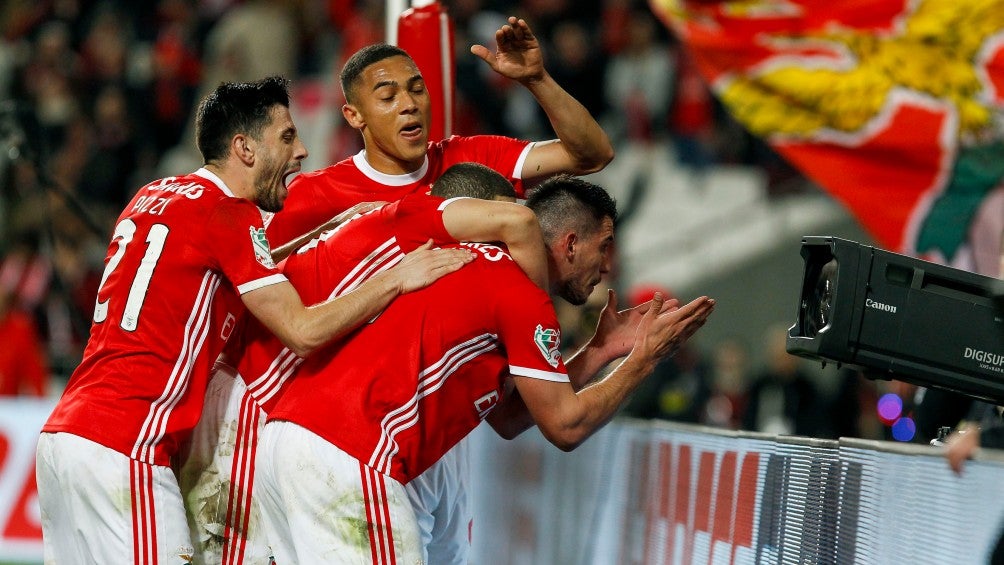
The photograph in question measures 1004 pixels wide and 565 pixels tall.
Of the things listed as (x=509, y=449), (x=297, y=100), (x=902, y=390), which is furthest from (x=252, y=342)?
(x=297, y=100)

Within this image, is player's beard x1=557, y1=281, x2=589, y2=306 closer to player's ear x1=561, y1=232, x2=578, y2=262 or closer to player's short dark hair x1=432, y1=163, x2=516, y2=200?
player's ear x1=561, y1=232, x2=578, y2=262

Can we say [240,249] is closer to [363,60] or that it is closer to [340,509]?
[340,509]

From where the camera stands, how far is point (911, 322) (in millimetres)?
3512

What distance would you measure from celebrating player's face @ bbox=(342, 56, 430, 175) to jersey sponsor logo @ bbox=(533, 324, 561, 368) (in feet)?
4.02

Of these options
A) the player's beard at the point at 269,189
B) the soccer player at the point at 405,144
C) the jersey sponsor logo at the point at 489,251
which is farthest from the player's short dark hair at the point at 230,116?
the jersey sponsor logo at the point at 489,251

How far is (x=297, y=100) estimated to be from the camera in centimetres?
1454

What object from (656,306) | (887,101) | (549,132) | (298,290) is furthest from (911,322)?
(549,132)

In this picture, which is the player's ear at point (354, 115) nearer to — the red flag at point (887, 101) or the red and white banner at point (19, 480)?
the red flag at point (887, 101)

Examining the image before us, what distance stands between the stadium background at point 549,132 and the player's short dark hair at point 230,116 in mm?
4127

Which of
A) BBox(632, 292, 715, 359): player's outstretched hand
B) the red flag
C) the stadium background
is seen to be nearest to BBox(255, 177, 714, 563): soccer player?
BBox(632, 292, 715, 359): player's outstretched hand

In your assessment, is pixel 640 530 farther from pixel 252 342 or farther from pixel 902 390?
pixel 902 390

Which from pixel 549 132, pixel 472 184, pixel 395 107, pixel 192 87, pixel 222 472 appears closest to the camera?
pixel 472 184

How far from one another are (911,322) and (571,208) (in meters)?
1.15

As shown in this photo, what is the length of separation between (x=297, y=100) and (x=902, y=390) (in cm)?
736
